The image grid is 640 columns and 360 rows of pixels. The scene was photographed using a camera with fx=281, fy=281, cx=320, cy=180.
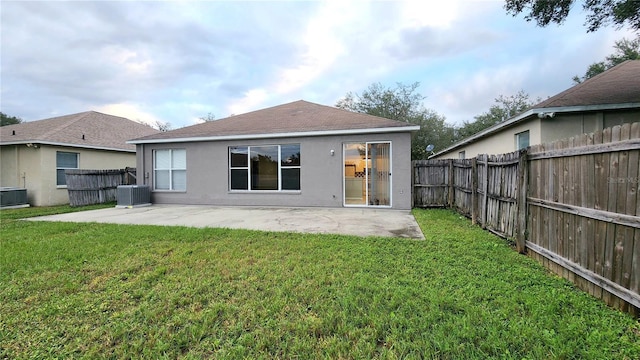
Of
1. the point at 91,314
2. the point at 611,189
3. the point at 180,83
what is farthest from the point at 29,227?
the point at 180,83

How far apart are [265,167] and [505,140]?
343 inches

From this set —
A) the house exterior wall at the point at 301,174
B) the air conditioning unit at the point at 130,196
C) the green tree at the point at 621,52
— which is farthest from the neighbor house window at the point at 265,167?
the green tree at the point at 621,52

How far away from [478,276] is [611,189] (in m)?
1.59

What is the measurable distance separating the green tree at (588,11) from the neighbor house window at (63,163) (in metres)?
17.7

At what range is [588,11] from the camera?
663 centimetres

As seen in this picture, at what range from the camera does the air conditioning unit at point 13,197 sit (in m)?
11.3

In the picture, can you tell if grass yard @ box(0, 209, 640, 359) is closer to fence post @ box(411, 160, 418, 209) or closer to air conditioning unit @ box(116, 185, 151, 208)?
fence post @ box(411, 160, 418, 209)

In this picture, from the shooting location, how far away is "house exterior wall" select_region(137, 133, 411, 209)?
9.40 meters

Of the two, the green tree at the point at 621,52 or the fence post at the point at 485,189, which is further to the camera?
the green tree at the point at 621,52

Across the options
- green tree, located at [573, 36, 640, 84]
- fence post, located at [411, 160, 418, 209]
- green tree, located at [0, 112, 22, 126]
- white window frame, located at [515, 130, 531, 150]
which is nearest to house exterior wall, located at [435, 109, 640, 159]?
white window frame, located at [515, 130, 531, 150]

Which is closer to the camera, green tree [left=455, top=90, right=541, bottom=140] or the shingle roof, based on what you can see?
the shingle roof

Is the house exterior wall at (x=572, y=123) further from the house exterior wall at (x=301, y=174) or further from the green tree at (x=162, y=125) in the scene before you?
the green tree at (x=162, y=125)

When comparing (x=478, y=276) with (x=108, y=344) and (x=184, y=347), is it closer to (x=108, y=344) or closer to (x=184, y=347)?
(x=184, y=347)

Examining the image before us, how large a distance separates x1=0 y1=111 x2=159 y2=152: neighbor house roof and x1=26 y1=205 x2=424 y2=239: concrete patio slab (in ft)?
18.9
